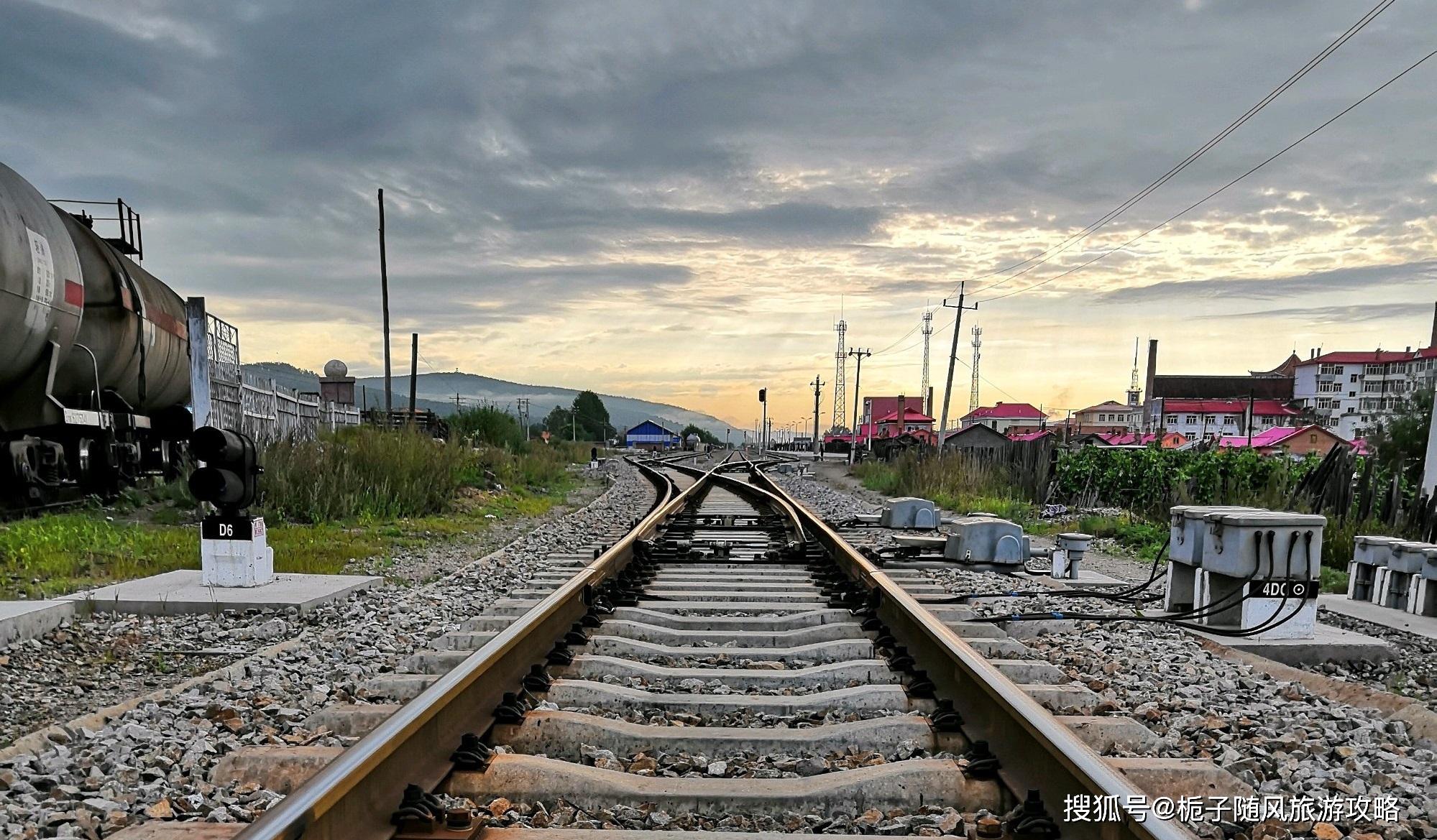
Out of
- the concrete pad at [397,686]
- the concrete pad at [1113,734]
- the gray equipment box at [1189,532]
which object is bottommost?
the concrete pad at [397,686]

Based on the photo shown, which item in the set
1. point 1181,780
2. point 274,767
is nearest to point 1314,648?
point 1181,780

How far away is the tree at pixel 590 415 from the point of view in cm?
10041

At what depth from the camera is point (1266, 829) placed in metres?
2.24

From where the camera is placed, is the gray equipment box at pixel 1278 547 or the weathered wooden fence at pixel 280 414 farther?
the weathered wooden fence at pixel 280 414

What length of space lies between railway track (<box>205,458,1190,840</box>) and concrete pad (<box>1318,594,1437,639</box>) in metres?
2.90

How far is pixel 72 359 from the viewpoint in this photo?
9.35 metres

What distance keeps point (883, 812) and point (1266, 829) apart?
928 millimetres

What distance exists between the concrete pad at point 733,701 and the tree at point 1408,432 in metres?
17.2

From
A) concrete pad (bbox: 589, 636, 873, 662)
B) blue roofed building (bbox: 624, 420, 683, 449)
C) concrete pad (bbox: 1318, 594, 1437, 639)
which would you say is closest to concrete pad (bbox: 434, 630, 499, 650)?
concrete pad (bbox: 589, 636, 873, 662)

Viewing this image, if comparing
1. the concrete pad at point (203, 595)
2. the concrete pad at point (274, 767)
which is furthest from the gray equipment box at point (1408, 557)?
the concrete pad at point (203, 595)

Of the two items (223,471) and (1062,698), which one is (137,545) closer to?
(223,471)

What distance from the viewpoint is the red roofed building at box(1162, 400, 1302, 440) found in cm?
9988

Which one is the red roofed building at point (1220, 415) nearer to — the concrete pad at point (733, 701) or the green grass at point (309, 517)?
the green grass at point (309, 517)

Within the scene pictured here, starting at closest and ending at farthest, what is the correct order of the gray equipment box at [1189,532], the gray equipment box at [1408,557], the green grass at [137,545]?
the gray equipment box at [1189,532] < the gray equipment box at [1408,557] < the green grass at [137,545]
